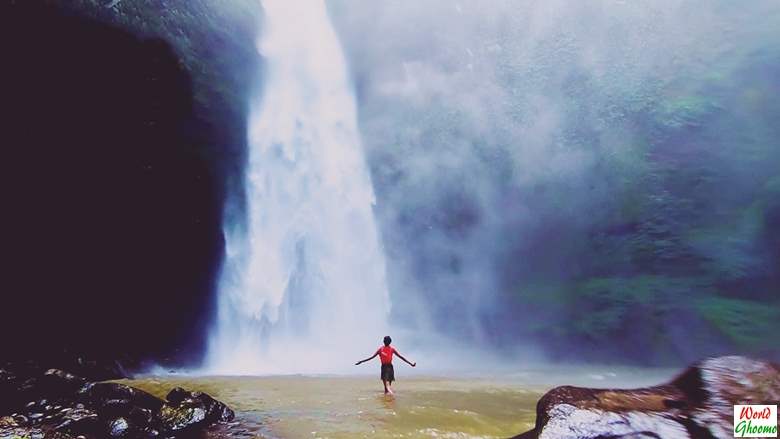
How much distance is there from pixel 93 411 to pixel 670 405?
6505mm

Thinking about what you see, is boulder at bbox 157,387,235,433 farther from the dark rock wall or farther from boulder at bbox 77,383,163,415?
the dark rock wall

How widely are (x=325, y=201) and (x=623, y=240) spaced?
1268 centimetres

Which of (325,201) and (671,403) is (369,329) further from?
(671,403)

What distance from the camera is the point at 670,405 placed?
3.66 meters

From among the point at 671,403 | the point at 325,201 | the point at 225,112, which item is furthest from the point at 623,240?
the point at 671,403

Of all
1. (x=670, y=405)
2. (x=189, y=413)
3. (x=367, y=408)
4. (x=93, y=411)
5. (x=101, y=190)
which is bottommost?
(x=93, y=411)

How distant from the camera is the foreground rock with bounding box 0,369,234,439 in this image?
5.51 m

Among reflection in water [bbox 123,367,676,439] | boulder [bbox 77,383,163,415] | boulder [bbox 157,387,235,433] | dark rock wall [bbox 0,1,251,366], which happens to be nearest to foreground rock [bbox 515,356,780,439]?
reflection in water [bbox 123,367,676,439]

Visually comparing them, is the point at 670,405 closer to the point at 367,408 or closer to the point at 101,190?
the point at 367,408

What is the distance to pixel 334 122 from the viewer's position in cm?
2192

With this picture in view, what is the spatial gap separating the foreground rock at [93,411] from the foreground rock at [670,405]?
13.8 ft

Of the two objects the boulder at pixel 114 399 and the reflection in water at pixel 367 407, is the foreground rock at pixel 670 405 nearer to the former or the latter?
the reflection in water at pixel 367 407

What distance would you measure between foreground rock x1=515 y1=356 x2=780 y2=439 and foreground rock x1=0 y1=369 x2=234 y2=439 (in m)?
4.19

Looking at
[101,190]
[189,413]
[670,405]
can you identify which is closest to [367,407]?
[189,413]
